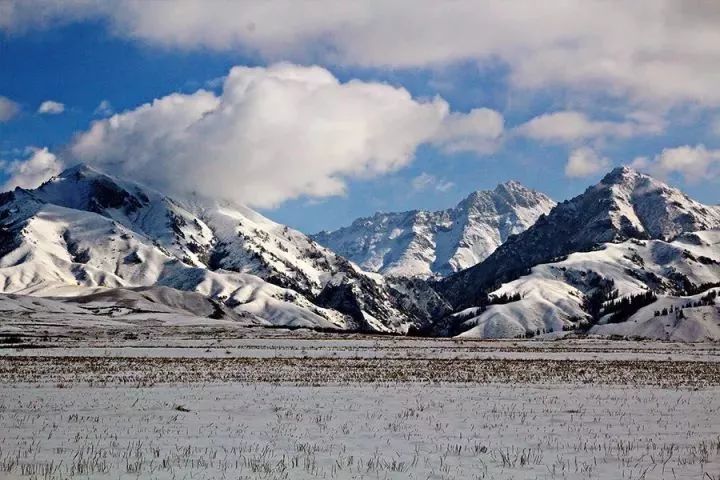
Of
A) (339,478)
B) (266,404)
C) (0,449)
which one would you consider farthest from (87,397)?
(339,478)

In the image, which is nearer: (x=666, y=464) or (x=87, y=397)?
(x=666, y=464)

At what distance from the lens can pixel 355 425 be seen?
26469 mm

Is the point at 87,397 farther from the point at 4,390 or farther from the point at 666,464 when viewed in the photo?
the point at 666,464

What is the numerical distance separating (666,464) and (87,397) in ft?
90.9

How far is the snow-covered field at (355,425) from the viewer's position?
62.2 ft

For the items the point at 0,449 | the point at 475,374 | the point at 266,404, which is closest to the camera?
the point at 0,449

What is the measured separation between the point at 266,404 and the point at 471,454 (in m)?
14.4

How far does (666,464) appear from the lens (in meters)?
19.6

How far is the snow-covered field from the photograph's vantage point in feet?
62.2

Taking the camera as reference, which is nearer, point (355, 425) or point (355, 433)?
point (355, 433)

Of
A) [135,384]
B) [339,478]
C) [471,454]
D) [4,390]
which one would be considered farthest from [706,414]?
[4,390]

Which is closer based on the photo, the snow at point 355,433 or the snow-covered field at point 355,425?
the snow at point 355,433

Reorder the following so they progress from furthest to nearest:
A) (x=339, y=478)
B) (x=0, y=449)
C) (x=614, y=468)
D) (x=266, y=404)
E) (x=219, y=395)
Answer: (x=219, y=395)
(x=266, y=404)
(x=0, y=449)
(x=614, y=468)
(x=339, y=478)

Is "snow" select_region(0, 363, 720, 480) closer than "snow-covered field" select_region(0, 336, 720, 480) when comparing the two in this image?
Yes
